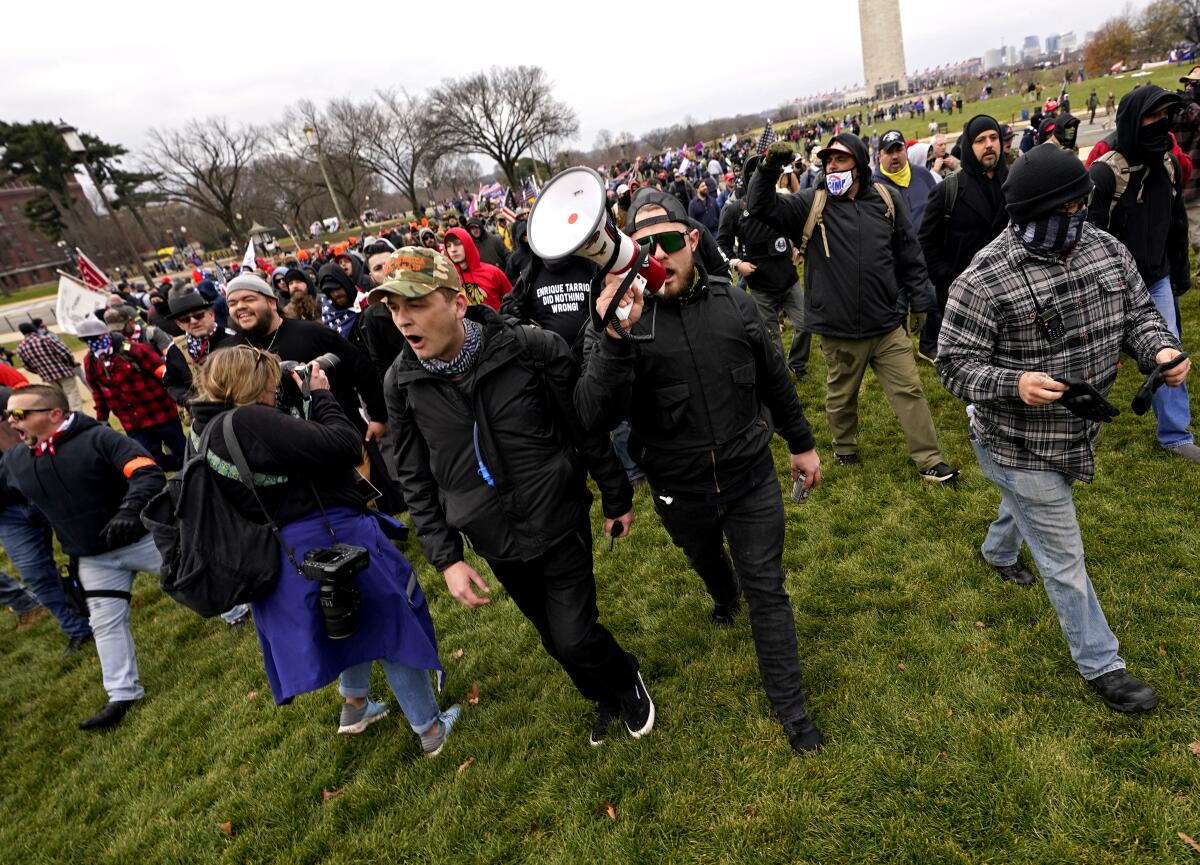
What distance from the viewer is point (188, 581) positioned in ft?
8.36

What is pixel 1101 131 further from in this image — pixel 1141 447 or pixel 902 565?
pixel 902 565

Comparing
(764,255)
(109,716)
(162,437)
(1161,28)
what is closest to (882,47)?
(1161,28)

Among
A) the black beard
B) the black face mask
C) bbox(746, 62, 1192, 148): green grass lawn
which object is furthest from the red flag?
bbox(746, 62, 1192, 148): green grass lawn

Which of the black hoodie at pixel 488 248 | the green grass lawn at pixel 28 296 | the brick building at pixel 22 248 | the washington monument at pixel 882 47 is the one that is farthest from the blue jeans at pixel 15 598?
the brick building at pixel 22 248

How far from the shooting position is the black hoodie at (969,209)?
196 inches

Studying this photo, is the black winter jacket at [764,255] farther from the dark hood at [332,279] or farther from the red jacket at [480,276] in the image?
the dark hood at [332,279]

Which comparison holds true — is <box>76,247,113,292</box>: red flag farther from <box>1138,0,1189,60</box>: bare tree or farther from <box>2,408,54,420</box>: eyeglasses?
<box>1138,0,1189,60</box>: bare tree

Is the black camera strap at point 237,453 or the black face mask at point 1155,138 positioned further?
the black face mask at point 1155,138

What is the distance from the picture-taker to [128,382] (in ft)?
21.1

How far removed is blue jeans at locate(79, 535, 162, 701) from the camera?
13.9 ft

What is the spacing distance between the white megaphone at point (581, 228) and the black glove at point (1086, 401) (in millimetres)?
1552

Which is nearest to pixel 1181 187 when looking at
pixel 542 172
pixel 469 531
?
pixel 469 531

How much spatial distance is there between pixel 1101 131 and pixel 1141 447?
1010 inches

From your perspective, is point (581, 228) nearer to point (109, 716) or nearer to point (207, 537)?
point (207, 537)
